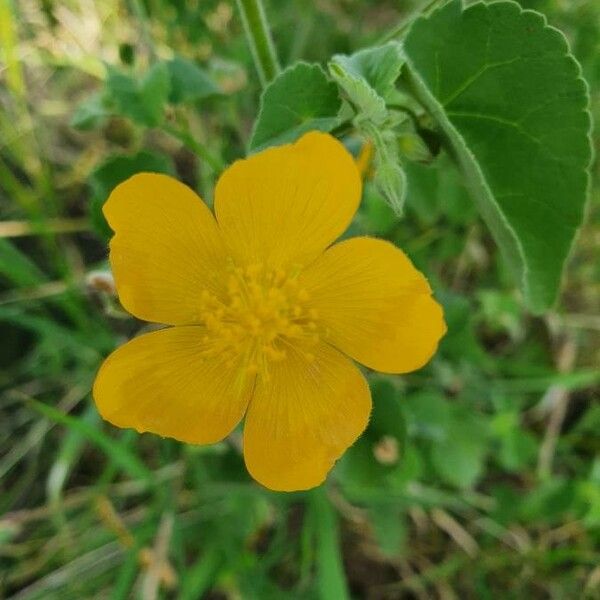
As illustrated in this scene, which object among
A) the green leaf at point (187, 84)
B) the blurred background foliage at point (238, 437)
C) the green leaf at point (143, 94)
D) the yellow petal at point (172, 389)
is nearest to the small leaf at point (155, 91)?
the green leaf at point (143, 94)

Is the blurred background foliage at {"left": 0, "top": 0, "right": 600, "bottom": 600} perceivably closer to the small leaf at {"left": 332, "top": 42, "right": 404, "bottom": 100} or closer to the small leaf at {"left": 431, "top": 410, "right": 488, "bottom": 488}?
the small leaf at {"left": 431, "top": 410, "right": 488, "bottom": 488}

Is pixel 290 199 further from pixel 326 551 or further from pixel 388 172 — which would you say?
pixel 326 551

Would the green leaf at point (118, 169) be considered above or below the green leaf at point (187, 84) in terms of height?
below

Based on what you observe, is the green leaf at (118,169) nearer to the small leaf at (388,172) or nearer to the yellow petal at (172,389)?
the yellow petal at (172,389)

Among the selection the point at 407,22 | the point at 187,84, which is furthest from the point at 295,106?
the point at 187,84

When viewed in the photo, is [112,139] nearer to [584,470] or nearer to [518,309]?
[518,309]
